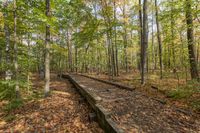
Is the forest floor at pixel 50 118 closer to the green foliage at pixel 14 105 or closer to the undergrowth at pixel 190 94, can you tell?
the green foliage at pixel 14 105

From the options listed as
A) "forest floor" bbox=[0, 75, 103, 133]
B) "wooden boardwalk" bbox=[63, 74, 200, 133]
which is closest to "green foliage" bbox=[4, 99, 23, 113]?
"forest floor" bbox=[0, 75, 103, 133]

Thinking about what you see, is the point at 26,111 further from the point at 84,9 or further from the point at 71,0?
the point at 84,9

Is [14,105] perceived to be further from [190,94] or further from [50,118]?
[190,94]

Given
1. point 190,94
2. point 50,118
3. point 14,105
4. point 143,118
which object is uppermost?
point 190,94

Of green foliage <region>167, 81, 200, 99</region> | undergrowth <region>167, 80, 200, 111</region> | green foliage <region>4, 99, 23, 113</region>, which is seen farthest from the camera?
green foliage <region>4, 99, 23, 113</region>

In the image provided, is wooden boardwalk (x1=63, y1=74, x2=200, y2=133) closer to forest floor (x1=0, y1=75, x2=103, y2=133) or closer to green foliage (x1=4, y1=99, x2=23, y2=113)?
forest floor (x1=0, y1=75, x2=103, y2=133)

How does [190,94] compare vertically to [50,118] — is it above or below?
above

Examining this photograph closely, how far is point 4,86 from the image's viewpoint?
805 cm

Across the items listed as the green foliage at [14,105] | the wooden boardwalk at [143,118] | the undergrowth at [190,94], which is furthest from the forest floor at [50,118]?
the undergrowth at [190,94]

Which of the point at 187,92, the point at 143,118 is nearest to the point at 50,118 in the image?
the point at 143,118

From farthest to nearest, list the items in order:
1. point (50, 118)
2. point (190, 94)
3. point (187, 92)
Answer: point (187, 92), point (190, 94), point (50, 118)

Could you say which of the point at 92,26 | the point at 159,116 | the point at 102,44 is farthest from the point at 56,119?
the point at 102,44

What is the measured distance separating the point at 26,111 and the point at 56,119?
1859mm

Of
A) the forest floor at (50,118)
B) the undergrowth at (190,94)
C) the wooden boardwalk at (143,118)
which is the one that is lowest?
the forest floor at (50,118)
